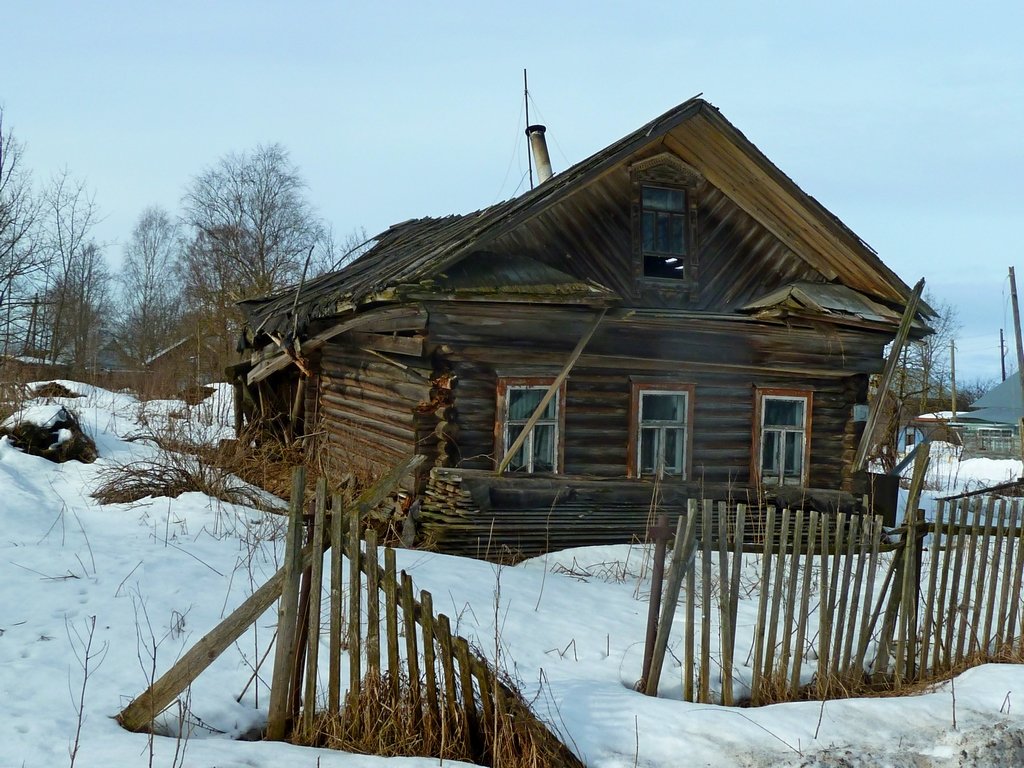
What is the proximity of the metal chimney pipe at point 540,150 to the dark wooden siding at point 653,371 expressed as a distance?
4512mm

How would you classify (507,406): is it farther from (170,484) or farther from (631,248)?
(170,484)

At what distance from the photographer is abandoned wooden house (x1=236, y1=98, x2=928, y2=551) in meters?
9.54

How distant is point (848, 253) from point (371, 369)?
22.0 feet

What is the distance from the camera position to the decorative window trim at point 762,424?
11.3 m

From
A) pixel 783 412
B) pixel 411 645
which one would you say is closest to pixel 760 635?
pixel 411 645

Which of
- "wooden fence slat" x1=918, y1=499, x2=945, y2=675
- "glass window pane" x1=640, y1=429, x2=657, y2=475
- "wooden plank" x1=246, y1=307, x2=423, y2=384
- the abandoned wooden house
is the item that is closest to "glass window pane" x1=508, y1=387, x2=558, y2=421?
the abandoned wooden house

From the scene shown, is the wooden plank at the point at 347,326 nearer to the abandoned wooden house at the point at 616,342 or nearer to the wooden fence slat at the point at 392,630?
the abandoned wooden house at the point at 616,342

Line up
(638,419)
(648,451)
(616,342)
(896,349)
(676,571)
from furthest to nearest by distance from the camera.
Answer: (648,451), (638,419), (896,349), (616,342), (676,571)

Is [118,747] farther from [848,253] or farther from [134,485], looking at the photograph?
[848,253]

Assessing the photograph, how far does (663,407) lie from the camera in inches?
435

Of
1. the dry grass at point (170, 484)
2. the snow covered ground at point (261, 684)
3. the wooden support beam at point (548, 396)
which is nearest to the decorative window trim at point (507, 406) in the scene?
the wooden support beam at point (548, 396)

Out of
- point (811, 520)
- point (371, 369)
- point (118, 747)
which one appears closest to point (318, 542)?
point (118, 747)

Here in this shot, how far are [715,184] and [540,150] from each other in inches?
142

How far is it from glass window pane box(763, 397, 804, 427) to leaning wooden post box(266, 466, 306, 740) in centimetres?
866
